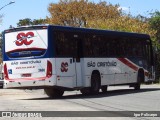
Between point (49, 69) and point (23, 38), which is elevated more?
point (23, 38)

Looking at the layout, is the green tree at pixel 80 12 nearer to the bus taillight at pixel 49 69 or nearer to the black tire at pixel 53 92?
the black tire at pixel 53 92

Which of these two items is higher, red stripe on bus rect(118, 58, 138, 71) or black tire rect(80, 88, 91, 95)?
red stripe on bus rect(118, 58, 138, 71)

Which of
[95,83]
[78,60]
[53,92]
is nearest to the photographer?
[78,60]

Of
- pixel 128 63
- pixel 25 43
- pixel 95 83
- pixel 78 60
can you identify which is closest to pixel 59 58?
pixel 78 60

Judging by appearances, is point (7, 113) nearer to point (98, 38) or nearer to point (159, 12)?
point (98, 38)

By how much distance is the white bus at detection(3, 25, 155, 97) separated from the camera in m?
22.3

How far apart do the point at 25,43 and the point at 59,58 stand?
5.75ft

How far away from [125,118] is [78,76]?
10.1 m

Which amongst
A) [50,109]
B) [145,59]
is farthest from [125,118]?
[145,59]

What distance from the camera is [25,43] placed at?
22.8 m

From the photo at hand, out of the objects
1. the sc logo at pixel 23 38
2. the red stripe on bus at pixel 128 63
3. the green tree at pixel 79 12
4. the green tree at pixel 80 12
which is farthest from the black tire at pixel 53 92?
the green tree at pixel 79 12

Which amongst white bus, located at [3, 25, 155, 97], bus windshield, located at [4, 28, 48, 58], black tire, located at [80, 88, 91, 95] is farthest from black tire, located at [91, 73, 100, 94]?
bus windshield, located at [4, 28, 48, 58]

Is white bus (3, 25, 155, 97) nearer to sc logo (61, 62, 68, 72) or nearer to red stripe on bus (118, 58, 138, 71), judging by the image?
sc logo (61, 62, 68, 72)

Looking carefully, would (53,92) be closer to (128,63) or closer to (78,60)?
(78,60)
